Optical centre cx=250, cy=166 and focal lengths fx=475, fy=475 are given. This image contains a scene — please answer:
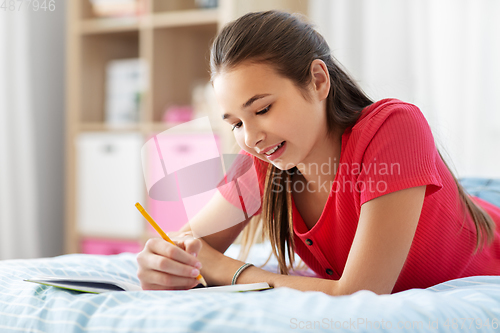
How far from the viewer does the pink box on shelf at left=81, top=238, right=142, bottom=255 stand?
2229 mm

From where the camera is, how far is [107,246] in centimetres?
230

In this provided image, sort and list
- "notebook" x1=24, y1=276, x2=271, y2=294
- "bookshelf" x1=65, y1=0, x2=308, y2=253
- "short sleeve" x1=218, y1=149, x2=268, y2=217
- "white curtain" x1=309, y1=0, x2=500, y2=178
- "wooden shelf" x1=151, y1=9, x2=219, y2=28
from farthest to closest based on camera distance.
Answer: "bookshelf" x1=65, y1=0, x2=308, y2=253
"wooden shelf" x1=151, y1=9, x2=219, y2=28
"white curtain" x1=309, y1=0, x2=500, y2=178
"short sleeve" x1=218, y1=149, x2=268, y2=217
"notebook" x1=24, y1=276, x2=271, y2=294

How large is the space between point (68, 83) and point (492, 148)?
1.98m

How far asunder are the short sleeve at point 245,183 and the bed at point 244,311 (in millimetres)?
360

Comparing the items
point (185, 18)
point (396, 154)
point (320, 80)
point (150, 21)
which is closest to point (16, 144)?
point (150, 21)

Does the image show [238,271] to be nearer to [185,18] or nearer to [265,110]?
[265,110]

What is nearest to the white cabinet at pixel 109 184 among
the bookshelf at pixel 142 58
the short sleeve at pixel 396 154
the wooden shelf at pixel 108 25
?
the bookshelf at pixel 142 58

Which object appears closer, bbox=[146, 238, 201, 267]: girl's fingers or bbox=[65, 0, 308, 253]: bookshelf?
bbox=[146, 238, 201, 267]: girl's fingers

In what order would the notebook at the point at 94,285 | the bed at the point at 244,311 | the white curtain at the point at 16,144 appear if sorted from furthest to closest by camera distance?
the white curtain at the point at 16,144, the notebook at the point at 94,285, the bed at the point at 244,311

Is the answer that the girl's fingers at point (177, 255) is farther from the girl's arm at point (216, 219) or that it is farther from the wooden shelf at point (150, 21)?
the wooden shelf at point (150, 21)

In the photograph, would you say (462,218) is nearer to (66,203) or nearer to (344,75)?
(344,75)

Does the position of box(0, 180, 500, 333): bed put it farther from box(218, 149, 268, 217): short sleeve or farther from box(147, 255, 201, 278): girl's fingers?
box(218, 149, 268, 217): short sleeve

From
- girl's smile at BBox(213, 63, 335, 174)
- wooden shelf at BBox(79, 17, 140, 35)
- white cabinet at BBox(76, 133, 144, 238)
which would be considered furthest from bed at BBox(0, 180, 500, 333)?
wooden shelf at BBox(79, 17, 140, 35)

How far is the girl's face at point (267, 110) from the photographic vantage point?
787mm
